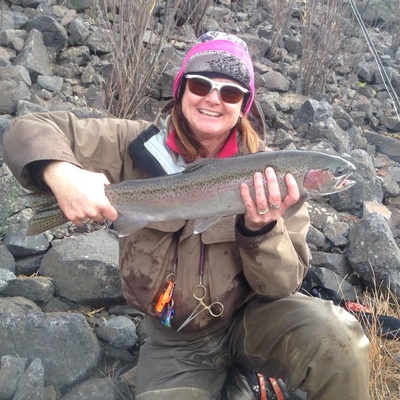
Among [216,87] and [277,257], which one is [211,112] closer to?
[216,87]

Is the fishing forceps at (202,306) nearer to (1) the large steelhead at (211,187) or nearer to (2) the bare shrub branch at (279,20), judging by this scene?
(1) the large steelhead at (211,187)

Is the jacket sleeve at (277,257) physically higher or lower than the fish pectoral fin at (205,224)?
lower

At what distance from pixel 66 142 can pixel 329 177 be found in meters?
1.43

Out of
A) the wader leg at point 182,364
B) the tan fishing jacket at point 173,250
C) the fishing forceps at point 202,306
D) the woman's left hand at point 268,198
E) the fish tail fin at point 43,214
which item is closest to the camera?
the woman's left hand at point 268,198

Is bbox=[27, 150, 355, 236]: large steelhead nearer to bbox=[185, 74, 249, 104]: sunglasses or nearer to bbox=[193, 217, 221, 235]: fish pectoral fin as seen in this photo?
bbox=[193, 217, 221, 235]: fish pectoral fin

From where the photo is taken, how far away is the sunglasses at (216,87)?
3195mm

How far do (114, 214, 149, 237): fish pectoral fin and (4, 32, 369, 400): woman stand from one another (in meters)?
0.22

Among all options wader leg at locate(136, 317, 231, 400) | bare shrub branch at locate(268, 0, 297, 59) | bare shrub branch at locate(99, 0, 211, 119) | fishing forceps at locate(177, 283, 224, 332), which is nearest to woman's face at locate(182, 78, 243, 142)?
fishing forceps at locate(177, 283, 224, 332)

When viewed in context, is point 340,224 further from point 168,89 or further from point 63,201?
point 63,201

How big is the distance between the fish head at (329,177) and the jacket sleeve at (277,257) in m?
0.28

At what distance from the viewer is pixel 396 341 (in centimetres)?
390

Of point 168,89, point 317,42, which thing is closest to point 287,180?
point 168,89

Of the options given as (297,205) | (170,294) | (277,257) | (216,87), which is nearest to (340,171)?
(297,205)

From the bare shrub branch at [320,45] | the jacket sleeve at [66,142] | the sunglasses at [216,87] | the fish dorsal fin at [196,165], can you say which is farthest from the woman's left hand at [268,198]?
the bare shrub branch at [320,45]
